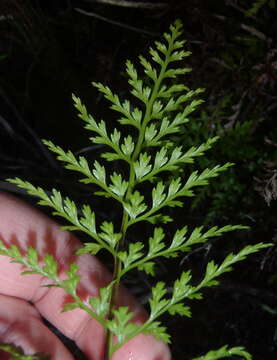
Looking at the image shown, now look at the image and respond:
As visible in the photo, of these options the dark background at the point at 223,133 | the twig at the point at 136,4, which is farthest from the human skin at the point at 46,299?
the twig at the point at 136,4

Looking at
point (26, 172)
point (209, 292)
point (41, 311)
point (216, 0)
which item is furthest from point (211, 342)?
point (216, 0)

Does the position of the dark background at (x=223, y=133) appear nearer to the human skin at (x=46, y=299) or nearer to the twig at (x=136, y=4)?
the twig at (x=136, y=4)

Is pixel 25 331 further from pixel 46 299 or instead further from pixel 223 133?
pixel 223 133

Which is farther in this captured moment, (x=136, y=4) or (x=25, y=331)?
(x=136, y=4)

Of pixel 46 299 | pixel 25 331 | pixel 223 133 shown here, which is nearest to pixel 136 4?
pixel 223 133

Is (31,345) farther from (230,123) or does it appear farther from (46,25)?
(46,25)

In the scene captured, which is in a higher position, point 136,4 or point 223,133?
point 136,4

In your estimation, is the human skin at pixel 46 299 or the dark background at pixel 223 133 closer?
the human skin at pixel 46 299

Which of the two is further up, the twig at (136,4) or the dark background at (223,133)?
the twig at (136,4)
